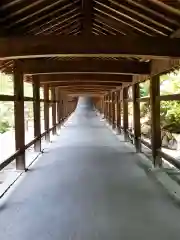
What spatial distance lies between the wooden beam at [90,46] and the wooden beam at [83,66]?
272 centimetres

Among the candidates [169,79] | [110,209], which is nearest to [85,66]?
[110,209]

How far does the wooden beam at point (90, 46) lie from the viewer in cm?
507

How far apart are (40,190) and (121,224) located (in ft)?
6.46

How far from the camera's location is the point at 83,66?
846 cm

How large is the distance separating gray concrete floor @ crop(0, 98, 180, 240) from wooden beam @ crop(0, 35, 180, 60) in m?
1.99

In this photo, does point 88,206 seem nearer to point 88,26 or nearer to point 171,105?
point 88,26

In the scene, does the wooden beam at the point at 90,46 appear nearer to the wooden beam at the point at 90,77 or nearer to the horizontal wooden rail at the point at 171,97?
the horizontal wooden rail at the point at 171,97

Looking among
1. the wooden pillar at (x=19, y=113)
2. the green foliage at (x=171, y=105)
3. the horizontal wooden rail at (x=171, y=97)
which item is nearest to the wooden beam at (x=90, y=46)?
the horizontal wooden rail at (x=171, y=97)

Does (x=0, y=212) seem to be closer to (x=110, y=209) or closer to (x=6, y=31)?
(x=110, y=209)

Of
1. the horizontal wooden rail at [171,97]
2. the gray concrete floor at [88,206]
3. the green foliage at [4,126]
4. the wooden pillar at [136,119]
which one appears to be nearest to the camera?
the gray concrete floor at [88,206]

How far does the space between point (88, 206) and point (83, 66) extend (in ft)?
13.8

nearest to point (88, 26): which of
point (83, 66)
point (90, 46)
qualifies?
point (90, 46)

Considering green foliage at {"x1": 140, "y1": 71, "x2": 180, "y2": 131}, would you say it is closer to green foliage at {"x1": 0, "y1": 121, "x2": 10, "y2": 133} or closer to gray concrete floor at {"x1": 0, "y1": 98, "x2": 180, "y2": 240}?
gray concrete floor at {"x1": 0, "y1": 98, "x2": 180, "y2": 240}

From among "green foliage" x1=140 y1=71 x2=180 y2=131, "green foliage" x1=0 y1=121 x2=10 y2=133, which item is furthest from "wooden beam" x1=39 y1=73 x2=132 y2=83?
"green foliage" x1=0 y1=121 x2=10 y2=133
